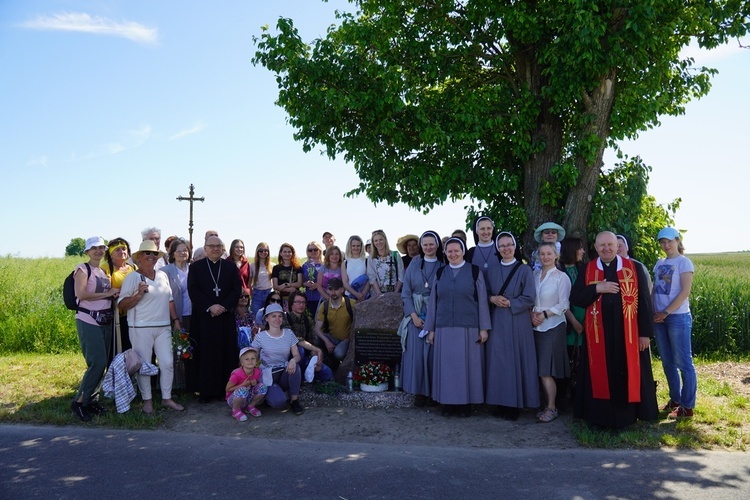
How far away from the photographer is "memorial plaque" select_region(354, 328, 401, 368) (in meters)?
8.89

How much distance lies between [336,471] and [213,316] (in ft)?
11.1

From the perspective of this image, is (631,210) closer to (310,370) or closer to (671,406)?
(671,406)

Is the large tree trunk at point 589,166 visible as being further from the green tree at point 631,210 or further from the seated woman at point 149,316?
the seated woman at point 149,316

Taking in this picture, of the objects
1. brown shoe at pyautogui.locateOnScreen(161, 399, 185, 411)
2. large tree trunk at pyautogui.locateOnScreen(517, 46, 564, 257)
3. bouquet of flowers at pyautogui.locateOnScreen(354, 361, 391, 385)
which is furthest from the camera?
large tree trunk at pyautogui.locateOnScreen(517, 46, 564, 257)

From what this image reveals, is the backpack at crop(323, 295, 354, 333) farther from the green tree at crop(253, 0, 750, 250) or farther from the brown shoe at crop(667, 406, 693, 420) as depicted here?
the brown shoe at crop(667, 406, 693, 420)

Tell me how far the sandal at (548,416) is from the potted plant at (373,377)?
2.23m

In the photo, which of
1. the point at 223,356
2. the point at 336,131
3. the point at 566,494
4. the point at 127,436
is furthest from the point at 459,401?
the point at 336,131

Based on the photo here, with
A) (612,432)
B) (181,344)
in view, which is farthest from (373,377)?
(612,432)

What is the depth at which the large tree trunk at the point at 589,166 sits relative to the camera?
32.3 ft

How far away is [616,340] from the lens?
6777 mm

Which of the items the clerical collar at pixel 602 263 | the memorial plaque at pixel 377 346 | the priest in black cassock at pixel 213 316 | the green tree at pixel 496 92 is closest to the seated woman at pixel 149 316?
the priest in black cassock at pixel 213 316

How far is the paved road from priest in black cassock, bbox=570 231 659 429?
622mm

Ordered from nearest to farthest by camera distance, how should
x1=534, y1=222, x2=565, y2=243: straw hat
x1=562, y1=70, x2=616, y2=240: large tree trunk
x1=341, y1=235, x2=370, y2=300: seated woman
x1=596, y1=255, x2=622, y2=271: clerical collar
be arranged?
x1=596, y1=255, x2=622, y2=271: clerical collar < x1=534, y1=222, x2=565, y2=243: straw hat < x1=341, y1=235, x2=370, y2=300: seated woman < x1=562, y1=70, x2=616, y2=240: large tree trunk

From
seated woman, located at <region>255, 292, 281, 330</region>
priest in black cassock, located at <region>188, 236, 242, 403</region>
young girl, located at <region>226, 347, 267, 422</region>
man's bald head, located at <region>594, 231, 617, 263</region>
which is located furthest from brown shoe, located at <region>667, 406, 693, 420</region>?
priest in black cassock, located at <region>188, 236, 242, 403</region>
